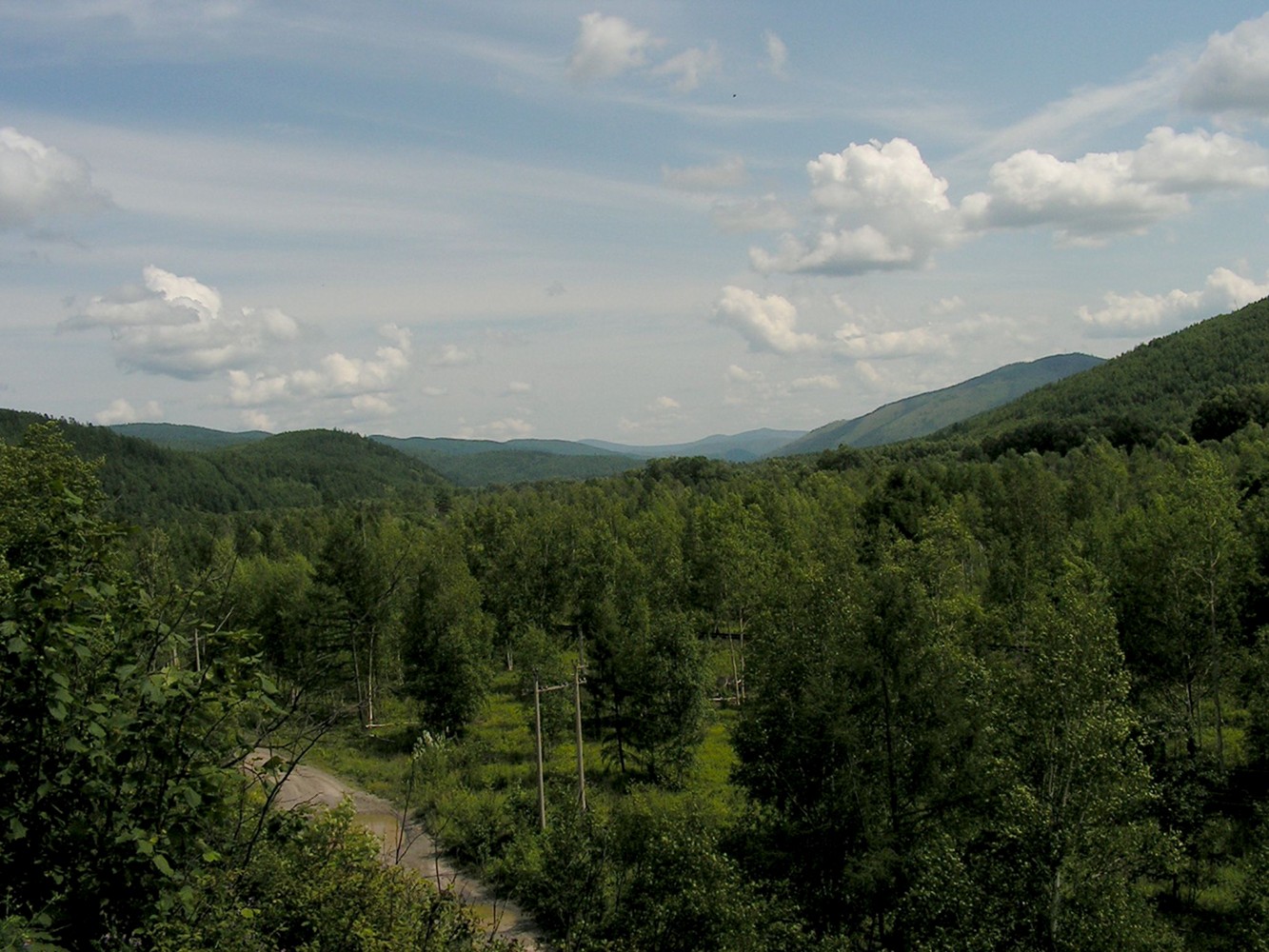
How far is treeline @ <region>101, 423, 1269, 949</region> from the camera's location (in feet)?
52.4

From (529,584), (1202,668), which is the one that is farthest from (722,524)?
(1202,668)

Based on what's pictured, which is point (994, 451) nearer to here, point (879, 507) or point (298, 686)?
point (879, 507)

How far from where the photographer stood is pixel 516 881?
2334 centimetres

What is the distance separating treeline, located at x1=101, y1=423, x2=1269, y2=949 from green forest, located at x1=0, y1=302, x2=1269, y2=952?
0.10m

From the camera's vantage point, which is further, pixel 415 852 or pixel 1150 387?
pixel 1150 387

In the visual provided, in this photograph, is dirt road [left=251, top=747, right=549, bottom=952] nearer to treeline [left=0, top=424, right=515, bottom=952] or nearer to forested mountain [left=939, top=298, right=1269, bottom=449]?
treeline [left=0, top=424, right=515, bottom=952]

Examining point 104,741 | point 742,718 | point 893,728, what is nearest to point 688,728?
point 742,718

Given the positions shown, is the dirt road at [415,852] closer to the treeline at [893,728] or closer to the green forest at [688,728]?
the green forest at [688,728]

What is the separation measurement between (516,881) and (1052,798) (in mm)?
14286

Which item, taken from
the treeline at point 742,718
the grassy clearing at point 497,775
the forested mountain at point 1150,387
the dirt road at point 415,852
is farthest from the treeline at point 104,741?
the forested mountain at point 1150,387

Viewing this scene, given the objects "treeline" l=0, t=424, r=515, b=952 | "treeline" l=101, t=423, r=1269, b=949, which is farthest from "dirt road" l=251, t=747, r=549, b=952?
"treeline" l=0, t=424, r=515, b=952

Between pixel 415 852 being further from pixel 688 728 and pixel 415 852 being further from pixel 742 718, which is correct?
pixel 742 718

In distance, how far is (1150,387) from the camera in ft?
484

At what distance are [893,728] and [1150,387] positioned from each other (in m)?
155
